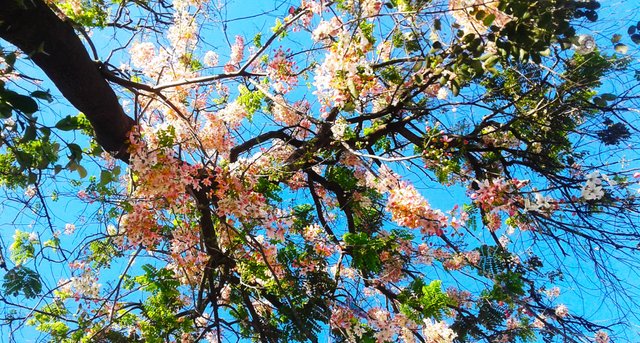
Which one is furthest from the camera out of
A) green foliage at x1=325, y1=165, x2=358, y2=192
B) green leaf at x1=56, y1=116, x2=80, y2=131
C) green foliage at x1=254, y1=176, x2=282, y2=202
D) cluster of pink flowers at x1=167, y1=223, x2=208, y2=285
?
green foliage at x1=325, y1=165, x2=358, y2=192

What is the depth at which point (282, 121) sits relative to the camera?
14.4ft

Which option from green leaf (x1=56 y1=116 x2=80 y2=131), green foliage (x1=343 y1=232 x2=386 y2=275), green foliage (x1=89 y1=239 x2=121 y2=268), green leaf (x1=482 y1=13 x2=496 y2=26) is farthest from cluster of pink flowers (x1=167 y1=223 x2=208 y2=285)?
green leaf (x1=482 y1=13 x2=496 y2=26)

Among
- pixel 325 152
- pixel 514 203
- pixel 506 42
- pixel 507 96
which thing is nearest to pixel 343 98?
pixel 506 42

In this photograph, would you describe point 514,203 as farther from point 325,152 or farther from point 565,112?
point 325,152

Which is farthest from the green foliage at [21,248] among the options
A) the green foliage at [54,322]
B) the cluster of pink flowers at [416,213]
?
the cluster of pink flowers at [416,213]

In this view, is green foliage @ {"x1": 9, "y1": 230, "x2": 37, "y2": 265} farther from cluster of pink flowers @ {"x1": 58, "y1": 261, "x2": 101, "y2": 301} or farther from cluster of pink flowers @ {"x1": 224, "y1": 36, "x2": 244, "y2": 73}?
cluster of pink flowers @ {"x1": 224, "y1": 36, "x2": 244, "y2": 73}

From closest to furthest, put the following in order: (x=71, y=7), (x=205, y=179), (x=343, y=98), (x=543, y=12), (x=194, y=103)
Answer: (x=543, y=12) < (x=343, y=98) < (x=205, y=179) < (x=71, y=7) < (x=194, y=103)

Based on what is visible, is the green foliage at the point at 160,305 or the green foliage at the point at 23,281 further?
the green foliage at the point at 160,305

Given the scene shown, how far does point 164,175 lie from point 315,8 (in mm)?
1347

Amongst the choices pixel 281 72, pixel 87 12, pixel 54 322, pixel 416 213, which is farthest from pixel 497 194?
pixel 54 322

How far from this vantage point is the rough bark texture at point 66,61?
1.99m

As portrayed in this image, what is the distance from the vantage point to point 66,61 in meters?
2.20

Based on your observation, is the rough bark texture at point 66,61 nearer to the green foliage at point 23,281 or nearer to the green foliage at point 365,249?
the green foliage at point 23,281

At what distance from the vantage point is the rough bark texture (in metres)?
1.99
